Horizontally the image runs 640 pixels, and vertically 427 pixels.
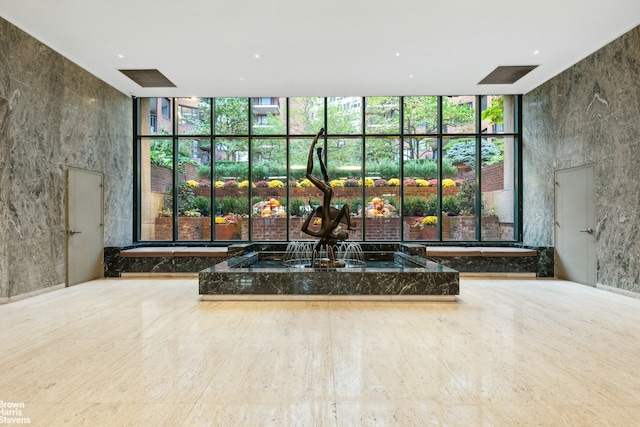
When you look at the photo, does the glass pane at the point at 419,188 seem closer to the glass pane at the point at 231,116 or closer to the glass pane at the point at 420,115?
the glass pane at the point at 420,115

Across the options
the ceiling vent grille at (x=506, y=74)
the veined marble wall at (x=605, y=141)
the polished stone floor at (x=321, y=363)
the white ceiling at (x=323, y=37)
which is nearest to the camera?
the polished stone floor at (x=321, y=363)

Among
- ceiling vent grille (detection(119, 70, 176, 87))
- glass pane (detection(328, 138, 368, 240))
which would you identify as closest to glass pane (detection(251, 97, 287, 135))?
glass pane (detection(328, 138, 368, 240))

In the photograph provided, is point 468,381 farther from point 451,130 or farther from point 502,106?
point 502,106

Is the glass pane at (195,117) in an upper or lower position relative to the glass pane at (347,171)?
upper

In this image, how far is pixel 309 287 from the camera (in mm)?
5207

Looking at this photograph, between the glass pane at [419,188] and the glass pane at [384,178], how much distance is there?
0.22 m

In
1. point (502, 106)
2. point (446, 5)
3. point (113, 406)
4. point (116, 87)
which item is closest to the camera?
point (113, 406)

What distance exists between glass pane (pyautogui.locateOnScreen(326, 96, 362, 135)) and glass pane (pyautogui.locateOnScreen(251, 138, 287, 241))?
129 cm

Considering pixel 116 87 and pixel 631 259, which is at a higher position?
pixel 116 87

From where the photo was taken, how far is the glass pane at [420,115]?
890cm

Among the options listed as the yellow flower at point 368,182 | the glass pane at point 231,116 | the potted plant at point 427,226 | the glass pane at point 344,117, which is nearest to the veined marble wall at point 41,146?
the glass pane at point 231,116

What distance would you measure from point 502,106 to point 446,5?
4822 mm

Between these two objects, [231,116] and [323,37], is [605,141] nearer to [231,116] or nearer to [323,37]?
[323,37]

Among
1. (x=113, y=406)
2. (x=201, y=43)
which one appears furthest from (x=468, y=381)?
(x=201, y=43)
